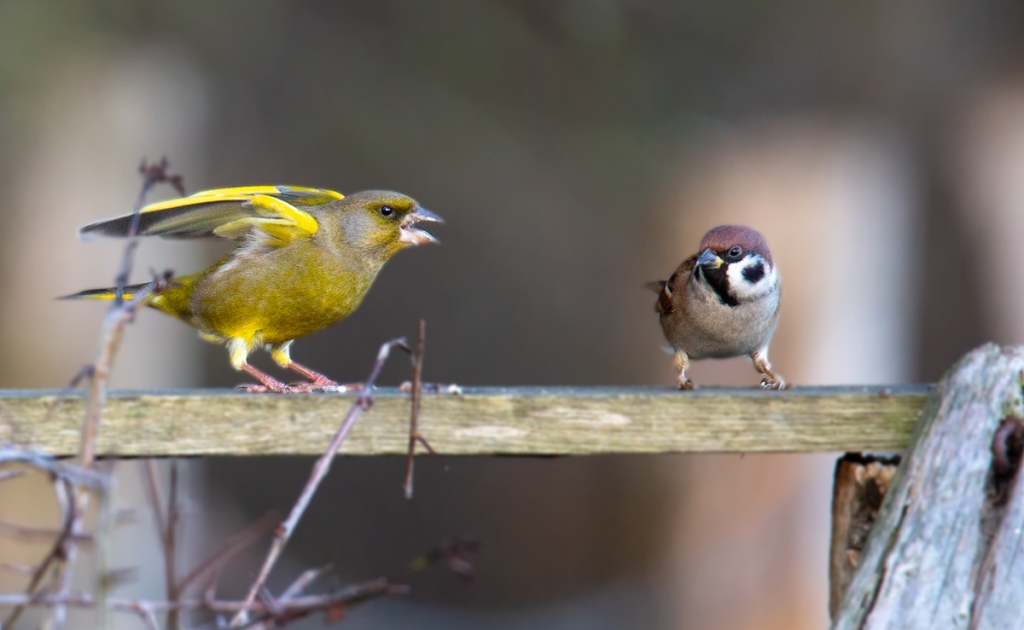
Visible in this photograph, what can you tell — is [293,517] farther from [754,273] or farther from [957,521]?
[754,273]

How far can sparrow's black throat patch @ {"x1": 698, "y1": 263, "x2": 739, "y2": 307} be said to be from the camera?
3.88 m

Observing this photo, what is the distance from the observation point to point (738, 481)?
25.9 ft

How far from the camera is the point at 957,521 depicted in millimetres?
2326

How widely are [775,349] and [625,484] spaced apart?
1.57 metres

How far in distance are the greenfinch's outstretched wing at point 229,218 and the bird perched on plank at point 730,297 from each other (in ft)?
4.41

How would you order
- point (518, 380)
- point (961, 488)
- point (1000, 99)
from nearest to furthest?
point (961, 488), point (1000, 99), point (518, 380)

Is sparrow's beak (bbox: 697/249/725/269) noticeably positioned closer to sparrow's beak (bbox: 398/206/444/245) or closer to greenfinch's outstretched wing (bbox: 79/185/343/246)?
sparrow's beak (bbox: 398/206/444/245)

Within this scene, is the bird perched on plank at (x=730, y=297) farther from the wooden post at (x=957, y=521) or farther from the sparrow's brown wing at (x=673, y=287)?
the wooden post at (x=957, y=521)

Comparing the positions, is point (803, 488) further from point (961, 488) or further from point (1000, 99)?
point (961, 488)

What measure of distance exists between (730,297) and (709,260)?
15 cm

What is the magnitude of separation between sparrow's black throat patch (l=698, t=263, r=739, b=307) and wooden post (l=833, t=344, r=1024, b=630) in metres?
1.35

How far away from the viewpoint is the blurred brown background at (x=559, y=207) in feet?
26.9

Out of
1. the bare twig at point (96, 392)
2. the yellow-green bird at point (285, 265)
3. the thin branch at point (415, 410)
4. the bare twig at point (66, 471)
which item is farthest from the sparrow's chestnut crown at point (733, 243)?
the bare twig at point (66, 471)

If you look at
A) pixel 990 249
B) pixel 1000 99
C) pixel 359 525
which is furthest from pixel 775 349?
pixel 359 525
